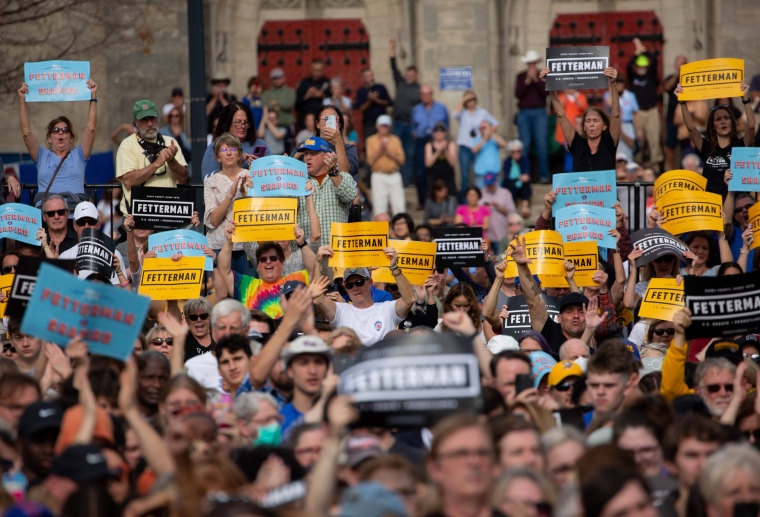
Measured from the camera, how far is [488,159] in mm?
19969

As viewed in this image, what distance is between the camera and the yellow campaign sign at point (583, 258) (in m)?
12.4

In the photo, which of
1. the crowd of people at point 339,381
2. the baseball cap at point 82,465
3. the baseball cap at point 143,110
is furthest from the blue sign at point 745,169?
the baseball cap at point 82,465

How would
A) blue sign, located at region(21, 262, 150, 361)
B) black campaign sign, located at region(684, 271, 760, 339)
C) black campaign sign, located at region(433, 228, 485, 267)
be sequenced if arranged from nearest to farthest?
blue sign, located at region(21, 262, 150, 361)
black campaign sign, located at region(684, 271, 760, 339)
black campaign sign, located at region(433, 228, 485, 267)

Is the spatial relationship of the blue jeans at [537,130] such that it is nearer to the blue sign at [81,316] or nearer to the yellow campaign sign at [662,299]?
the yellow campaign sign at [662,299]

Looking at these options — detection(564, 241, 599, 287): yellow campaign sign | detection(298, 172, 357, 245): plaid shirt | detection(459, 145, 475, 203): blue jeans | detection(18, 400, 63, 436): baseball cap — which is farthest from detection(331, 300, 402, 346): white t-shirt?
detection(459, 145, 475, 203): blue jeans

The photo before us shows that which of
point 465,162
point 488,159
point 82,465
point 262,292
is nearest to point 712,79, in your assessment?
Answer: point 262,292

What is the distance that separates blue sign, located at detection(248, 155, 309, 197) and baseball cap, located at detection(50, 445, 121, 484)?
563cm

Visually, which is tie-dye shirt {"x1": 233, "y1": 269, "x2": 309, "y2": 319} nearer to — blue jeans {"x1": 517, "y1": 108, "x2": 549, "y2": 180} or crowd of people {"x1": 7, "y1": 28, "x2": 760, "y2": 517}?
crowd of people {"x1": 7, "y1": 28, "x2": 760, "y2": 517}

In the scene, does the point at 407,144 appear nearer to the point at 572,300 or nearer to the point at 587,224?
the point at 587,224

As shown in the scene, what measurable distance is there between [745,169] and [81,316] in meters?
7.55

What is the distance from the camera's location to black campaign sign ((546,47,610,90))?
44.9 feet

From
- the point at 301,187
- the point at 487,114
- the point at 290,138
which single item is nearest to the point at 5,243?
the point at 301,187

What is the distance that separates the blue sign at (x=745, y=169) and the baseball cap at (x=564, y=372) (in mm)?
4747

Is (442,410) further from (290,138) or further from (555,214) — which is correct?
(290,138)
